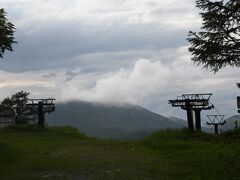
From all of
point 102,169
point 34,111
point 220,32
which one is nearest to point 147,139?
point 220,32

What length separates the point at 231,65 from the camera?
25.1m

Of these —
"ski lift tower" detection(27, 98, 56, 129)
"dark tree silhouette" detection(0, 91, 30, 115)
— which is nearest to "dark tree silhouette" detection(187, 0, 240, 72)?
"ski lift tower" detection(27, 98, 56, 129)

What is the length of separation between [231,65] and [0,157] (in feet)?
42.5

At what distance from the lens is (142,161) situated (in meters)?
22.0

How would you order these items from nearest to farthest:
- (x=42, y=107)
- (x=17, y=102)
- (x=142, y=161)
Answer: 1. (x=142, y=161)
2. (x=42, y=107)
3. (x=17, y=102)

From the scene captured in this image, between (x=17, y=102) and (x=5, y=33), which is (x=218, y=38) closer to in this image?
(x=5, y=33)

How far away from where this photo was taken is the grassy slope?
17906 mm

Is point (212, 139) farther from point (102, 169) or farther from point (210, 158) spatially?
point (102, 169)

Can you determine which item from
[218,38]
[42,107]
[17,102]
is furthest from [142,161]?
[17,102]

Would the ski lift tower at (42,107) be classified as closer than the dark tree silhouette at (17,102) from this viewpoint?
Yes

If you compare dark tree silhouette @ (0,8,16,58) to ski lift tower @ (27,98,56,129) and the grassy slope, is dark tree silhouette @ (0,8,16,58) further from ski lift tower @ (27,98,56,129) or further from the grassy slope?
ski lift tower @ (27,98,56,129)

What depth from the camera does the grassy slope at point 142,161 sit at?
17906 mm

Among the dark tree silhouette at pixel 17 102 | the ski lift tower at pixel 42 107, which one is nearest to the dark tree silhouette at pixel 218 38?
the ski lift tower at pixel 42 107

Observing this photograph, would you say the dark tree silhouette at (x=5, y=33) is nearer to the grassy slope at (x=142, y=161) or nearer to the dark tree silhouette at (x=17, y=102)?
the grassy slope at (x=142, y=161)
